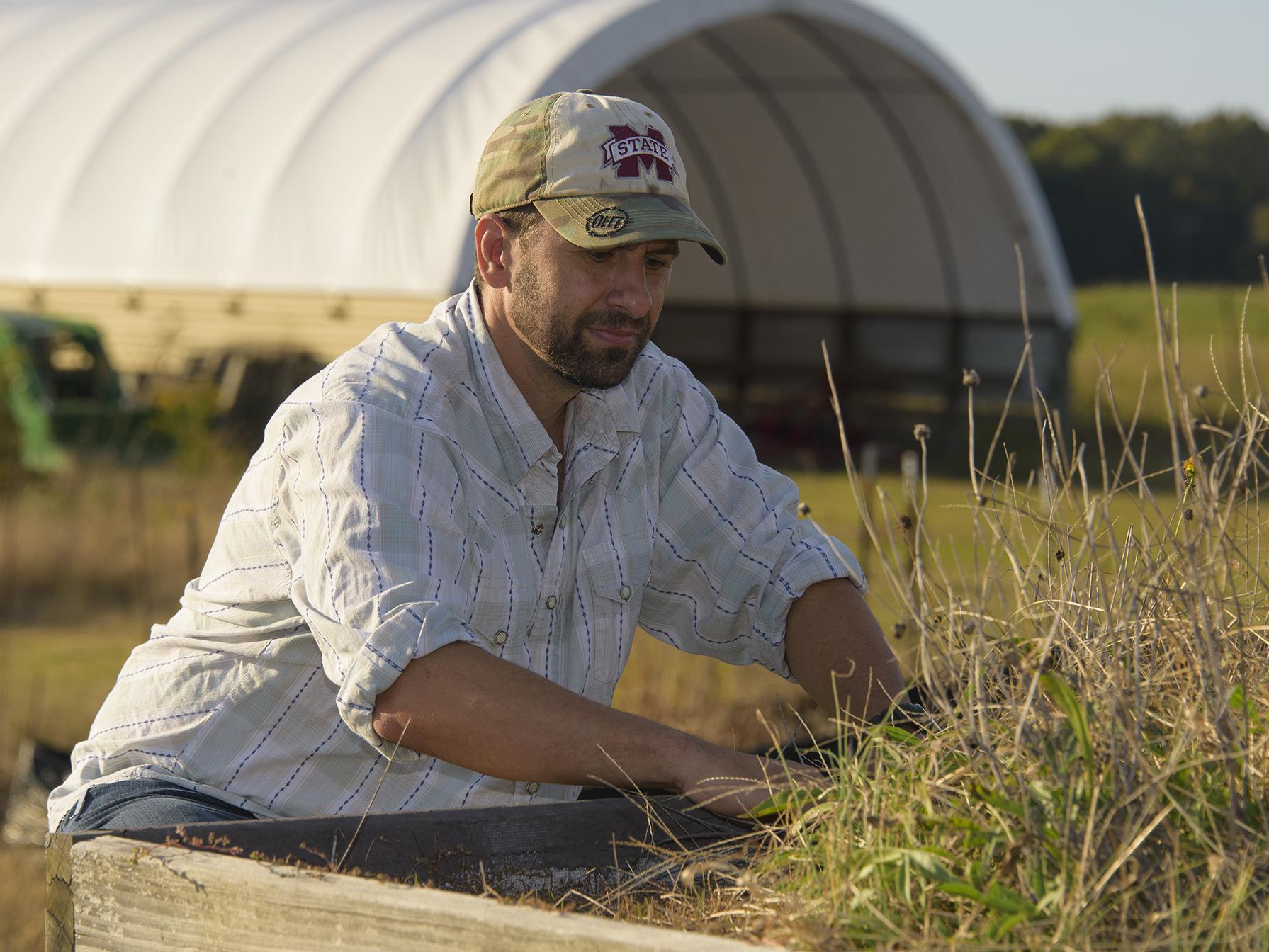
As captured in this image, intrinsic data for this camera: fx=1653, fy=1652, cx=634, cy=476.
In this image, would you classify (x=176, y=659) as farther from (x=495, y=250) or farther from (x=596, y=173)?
(x=596, y=173)

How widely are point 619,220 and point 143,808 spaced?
111 centimetres

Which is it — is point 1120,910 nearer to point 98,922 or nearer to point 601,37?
point 98,922

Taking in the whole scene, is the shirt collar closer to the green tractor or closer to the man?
the man

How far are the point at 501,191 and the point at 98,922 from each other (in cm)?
133

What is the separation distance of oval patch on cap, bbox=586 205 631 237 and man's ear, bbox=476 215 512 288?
0.22 meters

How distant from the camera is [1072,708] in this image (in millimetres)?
1599

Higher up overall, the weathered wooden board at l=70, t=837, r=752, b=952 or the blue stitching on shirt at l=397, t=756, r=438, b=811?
the weathered wooden board at l=70, t=837, r=752, b=952

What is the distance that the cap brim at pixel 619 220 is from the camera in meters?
2.48

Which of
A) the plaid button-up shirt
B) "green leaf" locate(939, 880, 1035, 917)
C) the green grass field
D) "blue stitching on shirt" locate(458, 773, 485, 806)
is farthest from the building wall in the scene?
"green leaf" locate(939, 880, 1035, 917)

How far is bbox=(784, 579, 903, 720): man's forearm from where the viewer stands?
8.93 feet

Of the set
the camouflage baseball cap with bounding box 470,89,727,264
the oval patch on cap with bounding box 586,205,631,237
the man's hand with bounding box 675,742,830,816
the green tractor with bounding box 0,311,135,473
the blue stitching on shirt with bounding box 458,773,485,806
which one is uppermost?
the camouflage baseball cap with bounding box 470,89,727,264

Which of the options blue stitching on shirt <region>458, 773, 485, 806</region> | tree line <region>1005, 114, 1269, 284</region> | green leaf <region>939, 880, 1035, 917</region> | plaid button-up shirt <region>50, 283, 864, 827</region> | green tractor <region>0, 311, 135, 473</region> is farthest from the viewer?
tree line <region>1005, 114, 1269, 284</region>

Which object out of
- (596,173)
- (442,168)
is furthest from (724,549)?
(442,168)

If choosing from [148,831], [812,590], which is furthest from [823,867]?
[812,590]
